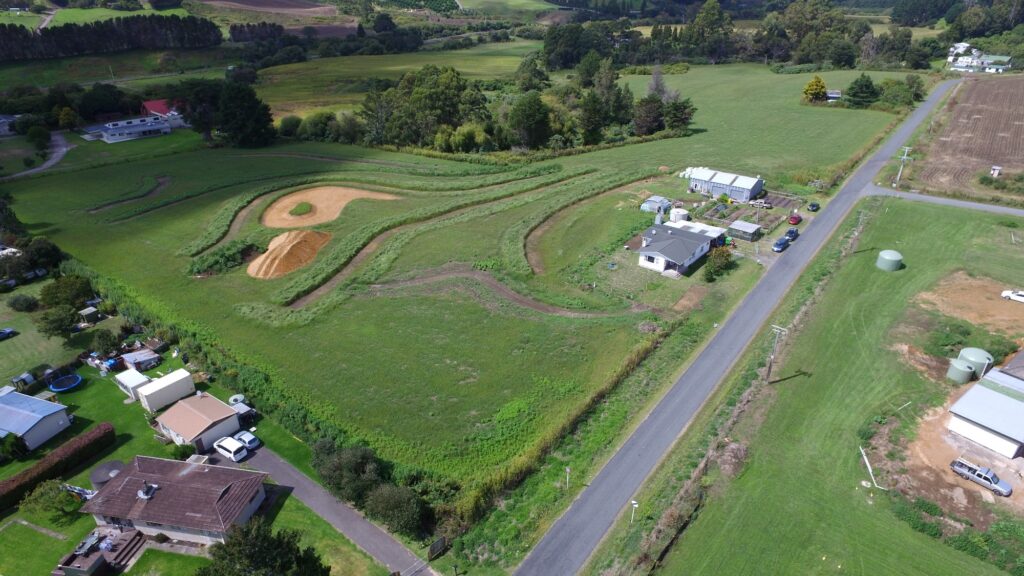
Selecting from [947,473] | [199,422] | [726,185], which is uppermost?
[726,185]

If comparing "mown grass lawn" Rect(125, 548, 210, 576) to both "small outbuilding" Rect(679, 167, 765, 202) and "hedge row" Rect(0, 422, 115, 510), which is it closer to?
"hedge row" Rect(0, 422, 115, 510)

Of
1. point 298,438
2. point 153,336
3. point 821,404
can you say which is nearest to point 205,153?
point 153,336

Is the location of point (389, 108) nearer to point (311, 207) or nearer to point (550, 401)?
point (311, 207)

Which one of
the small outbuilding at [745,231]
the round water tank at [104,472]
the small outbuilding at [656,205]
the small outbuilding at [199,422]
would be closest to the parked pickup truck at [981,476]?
the small outbuilding at [745,231]

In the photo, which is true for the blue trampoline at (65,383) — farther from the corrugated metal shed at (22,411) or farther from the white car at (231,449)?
the white car at (231,449)

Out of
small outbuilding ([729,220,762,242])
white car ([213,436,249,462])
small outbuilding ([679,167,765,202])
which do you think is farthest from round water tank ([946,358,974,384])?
white car ([213,436,249,462])

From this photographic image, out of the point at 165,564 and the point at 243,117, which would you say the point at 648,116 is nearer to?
the point at 243,117

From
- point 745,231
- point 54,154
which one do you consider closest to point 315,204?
point 745,231
